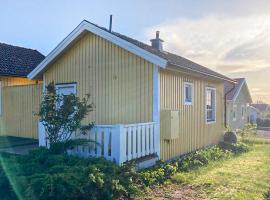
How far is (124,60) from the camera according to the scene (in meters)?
9.80

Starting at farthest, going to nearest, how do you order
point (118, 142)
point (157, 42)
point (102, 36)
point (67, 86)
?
point (157, 42), point (67, 86), point (102, 36), point (118, 142)

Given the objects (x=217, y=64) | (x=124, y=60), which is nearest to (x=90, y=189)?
Result: (x=124, y=60)

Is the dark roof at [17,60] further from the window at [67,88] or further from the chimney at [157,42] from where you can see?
the chimney at [157,42]

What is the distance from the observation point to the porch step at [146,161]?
7.83 metres

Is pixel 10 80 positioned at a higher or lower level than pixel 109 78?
higher

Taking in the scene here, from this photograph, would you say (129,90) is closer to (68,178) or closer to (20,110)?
(68,178)

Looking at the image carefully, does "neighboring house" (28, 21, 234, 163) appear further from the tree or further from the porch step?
the tree

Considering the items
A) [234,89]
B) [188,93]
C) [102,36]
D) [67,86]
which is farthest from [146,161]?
[234,89]

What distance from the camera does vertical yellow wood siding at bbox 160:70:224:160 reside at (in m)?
9.51

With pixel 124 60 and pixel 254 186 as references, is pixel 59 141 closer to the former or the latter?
pixel 124 60

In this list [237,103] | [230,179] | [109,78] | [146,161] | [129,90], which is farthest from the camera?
[237,103]

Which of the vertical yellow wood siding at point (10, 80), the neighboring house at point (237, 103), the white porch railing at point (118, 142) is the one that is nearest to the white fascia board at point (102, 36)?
the white porch railing at point (118, 142)

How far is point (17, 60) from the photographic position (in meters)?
16.8

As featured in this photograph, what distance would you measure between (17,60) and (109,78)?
355 inches
